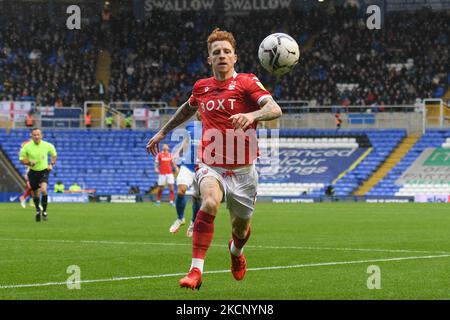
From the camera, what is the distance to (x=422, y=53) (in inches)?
2099

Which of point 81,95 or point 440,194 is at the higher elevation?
point 81,95

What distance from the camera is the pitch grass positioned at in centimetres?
920

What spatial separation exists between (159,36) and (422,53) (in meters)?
15.2

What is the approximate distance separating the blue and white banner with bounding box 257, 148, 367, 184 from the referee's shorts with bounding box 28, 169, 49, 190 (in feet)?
78.5

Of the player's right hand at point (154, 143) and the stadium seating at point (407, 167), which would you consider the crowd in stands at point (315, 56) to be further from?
the player's right hand at point (154, 143)

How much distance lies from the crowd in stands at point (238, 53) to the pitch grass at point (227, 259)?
29910 millimetres

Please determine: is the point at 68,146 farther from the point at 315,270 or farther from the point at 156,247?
the point at 315,270

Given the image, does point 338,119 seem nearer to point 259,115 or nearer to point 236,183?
point 236,183

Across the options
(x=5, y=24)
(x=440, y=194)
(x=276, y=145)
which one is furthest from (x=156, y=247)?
(x=5, y=24)

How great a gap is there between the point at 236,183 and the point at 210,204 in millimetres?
533

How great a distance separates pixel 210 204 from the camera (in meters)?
9.60

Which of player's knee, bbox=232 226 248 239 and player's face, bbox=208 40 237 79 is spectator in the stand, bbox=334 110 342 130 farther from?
player's face, bbox=208 40 237 79

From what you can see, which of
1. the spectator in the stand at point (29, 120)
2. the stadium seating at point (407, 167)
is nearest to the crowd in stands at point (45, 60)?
the spectator in the stand at point (29, 120)

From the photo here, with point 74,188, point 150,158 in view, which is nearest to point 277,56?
point 74,188
